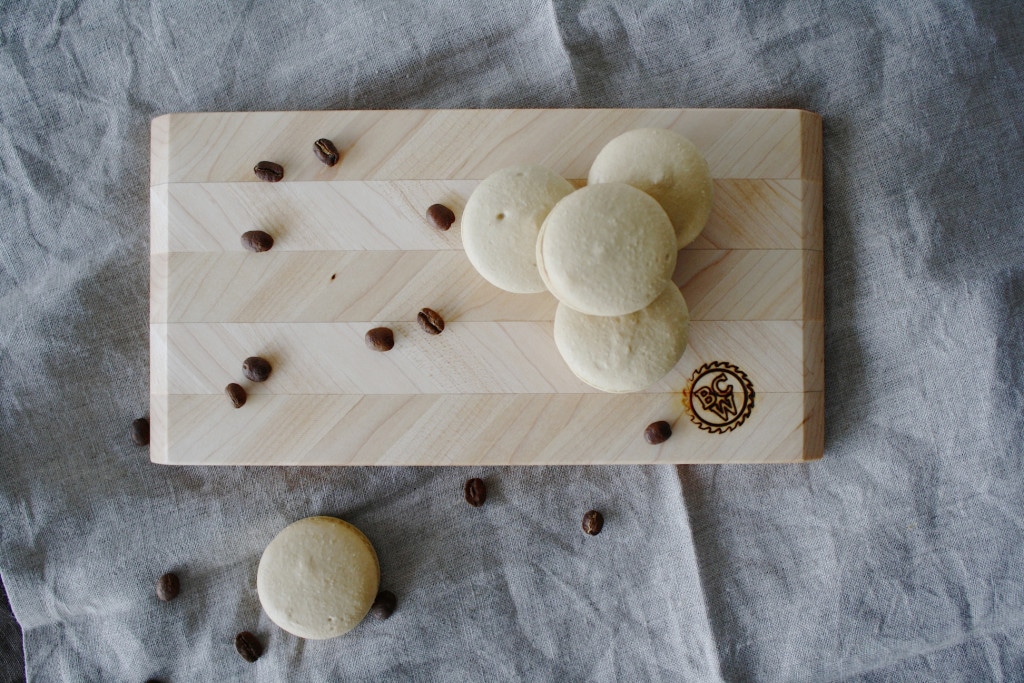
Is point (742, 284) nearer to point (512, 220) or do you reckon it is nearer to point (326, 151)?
point (512, 220)

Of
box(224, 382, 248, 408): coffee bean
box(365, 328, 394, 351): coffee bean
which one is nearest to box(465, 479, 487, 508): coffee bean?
box(365, 328, 394, 351): coffee bean

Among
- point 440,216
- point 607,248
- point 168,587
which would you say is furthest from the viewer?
point 168,587

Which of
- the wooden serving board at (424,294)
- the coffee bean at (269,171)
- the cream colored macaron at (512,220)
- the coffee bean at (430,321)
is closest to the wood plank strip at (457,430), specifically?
the wooden serving board at (424,294)

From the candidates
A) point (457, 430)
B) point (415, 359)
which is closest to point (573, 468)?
point (457, 430)

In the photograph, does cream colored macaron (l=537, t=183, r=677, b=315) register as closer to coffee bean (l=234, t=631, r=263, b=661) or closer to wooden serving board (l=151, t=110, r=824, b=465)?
wooden serving board (l=151, t=110, r=824, b=465)

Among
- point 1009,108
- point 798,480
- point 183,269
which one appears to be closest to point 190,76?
point 183,269

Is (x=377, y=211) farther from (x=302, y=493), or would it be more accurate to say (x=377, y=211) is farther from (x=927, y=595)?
(x=927, y=595)
